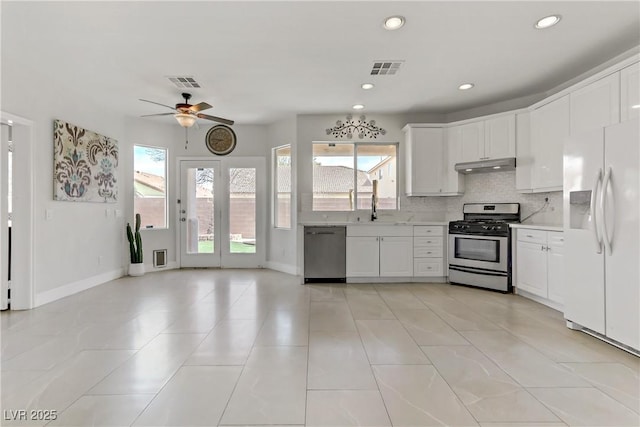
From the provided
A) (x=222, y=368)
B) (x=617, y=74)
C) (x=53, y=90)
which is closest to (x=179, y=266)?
(x=53, y=90)

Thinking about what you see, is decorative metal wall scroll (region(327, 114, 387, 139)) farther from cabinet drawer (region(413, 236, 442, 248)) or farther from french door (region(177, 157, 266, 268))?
cabinet drawer (region(413, 236, 442, 248))

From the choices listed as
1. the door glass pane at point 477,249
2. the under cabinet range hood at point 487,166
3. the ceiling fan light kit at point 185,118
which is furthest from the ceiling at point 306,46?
the door glass pane at point 477,249

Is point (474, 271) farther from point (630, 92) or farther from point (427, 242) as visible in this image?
point (630, 92)

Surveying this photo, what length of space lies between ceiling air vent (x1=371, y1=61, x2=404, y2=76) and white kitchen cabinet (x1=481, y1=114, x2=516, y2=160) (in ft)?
6.02

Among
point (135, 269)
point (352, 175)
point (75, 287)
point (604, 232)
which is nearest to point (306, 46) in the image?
point (352, 175)

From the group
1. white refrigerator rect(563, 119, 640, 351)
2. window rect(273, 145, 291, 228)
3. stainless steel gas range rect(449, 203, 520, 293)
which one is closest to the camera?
white refrigerator rect(563, 119, 640, 351)

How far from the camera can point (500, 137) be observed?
172 inches

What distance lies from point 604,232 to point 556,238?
3.08 ft

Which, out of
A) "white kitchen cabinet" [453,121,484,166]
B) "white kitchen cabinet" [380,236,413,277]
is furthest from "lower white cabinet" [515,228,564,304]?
"white kitchen cabinet" [380,236,413,277]

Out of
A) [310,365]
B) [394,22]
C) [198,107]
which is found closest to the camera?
[310,365]

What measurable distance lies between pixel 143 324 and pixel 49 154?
8.38 ft

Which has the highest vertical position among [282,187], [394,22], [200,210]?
[394,22]

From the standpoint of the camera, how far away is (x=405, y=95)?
4.39 metres

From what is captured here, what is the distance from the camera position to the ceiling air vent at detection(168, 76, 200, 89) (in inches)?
148
